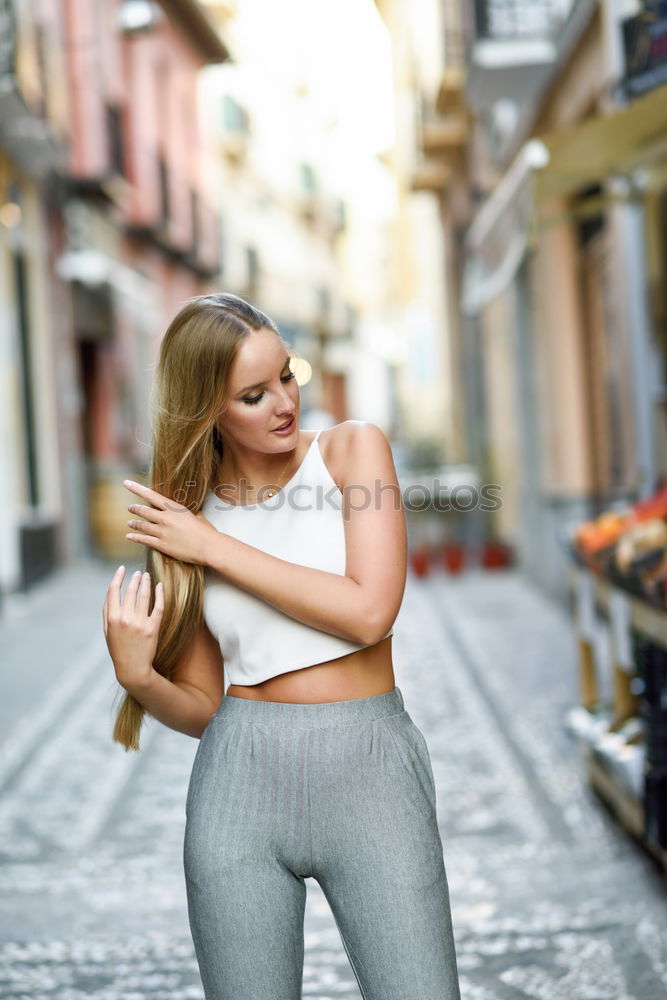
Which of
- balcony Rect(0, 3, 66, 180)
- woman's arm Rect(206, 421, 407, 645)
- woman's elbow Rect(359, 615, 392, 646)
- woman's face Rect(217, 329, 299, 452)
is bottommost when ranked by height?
woman's elbow Rect(359, 615, 392, 646)

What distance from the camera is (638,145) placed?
5.66 meters

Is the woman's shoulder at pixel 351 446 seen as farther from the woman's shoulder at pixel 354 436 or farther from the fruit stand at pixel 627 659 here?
the fruit stand at pixel 627 659

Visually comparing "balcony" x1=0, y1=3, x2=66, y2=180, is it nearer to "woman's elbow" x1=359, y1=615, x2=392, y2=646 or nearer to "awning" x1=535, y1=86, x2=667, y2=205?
"awning" x1=535, y1=86, x2=667, y2=205

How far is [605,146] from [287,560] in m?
4.28

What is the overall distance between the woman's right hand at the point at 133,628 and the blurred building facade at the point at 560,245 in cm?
367

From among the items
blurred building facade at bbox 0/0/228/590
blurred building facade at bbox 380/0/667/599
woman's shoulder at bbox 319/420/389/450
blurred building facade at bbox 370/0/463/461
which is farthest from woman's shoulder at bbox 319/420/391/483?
blurred building facade at bbox 370/0/463/461

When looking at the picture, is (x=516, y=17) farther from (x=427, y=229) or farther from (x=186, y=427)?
(x=427, y=229)

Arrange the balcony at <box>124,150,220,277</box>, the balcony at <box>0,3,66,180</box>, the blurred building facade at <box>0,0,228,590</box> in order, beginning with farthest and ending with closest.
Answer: the balcony at <box>124,150,220,277</box> → the blurred building facade at <box>0,0,228,590</box> → the balcony at <box>0,3,66,180</box>

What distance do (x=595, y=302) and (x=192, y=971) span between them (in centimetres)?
711

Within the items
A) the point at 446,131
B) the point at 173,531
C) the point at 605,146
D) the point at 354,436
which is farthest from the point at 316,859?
the point at 446,131

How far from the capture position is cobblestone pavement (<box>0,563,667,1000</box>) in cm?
343

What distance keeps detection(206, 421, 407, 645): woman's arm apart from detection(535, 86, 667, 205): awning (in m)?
3.63

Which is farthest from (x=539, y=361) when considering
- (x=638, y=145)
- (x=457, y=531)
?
(x=638, y=145)

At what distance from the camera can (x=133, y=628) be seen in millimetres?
1842
